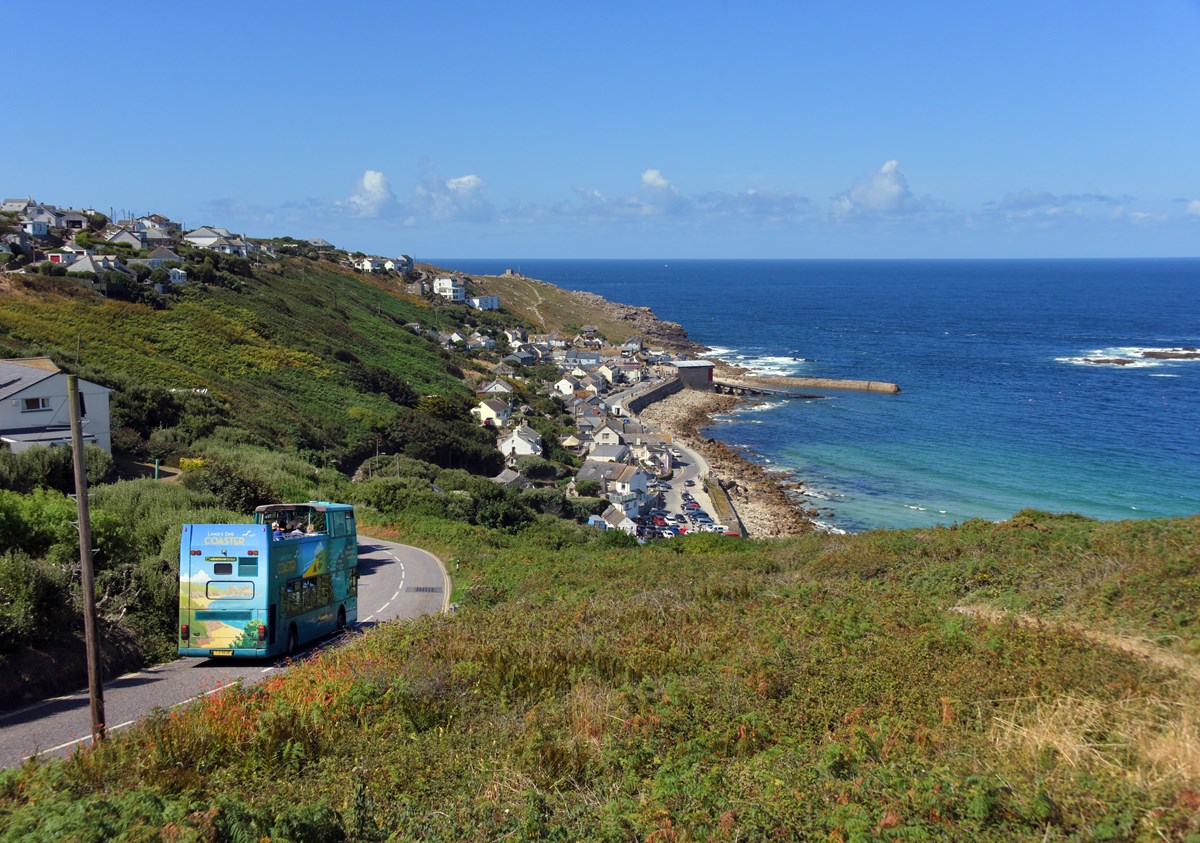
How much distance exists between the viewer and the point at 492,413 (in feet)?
222

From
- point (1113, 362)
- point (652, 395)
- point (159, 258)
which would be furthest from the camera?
point (1113, 362)

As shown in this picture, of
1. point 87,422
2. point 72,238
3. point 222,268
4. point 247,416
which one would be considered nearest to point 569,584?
point 87,422

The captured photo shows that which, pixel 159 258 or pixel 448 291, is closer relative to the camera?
pixel 159 258

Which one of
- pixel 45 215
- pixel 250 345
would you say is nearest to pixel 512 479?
pixel 250 345

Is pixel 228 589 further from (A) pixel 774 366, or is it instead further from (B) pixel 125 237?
(A) pixel 774 366

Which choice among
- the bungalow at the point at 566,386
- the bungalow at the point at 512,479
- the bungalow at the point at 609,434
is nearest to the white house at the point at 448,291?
the bungalow at the point at 566,386

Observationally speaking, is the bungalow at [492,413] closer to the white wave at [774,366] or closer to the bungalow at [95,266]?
the bungalow at [95,266]

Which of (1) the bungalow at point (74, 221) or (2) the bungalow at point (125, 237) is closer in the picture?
(2) the bungalow at point (125, 237)

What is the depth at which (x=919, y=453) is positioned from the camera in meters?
62.9

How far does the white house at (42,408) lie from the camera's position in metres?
25.8

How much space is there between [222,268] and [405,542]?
2593 inches

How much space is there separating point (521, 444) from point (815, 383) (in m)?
48.9

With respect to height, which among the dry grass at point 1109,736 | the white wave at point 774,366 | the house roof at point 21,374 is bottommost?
the white wave at point 774,366

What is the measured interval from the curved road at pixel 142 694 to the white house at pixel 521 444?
128ft
